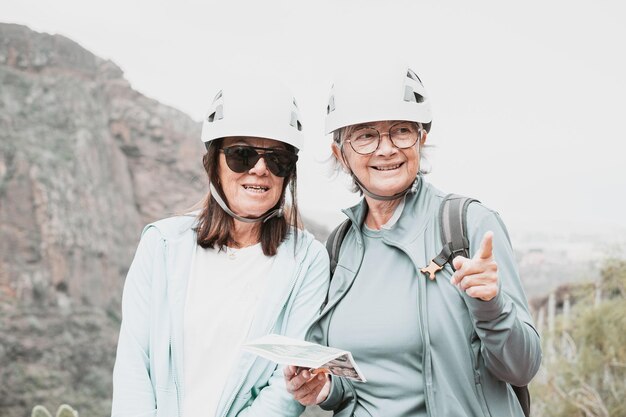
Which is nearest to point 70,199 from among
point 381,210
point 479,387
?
point 381,210

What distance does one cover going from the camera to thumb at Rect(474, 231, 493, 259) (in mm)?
1835

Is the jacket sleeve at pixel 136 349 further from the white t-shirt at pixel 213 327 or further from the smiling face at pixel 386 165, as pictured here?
the smiling face at pixel 386 165

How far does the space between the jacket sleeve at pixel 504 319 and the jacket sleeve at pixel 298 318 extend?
0.71m

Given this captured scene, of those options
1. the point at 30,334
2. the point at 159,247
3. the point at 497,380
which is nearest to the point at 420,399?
the point at 497,380

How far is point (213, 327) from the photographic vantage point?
2.46 m

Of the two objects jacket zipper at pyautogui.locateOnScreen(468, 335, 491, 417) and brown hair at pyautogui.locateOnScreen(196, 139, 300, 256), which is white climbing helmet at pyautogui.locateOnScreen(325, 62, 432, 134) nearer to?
brown hair at pyautogui.locateOnScreen(196, 139, 300, 256)

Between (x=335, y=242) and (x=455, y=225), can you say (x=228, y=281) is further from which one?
(x=455, y=225)

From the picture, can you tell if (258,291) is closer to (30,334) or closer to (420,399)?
(420,399)

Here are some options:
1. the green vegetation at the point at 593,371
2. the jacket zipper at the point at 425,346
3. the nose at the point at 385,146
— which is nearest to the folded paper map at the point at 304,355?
the jacket zipper at the point at 425,346

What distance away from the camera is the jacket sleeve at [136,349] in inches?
95.6

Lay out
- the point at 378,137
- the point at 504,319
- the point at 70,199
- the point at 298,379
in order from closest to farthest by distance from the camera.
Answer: the point at 504,319 < the point at 298,379 < the point at 378,137 < the point at 70,199

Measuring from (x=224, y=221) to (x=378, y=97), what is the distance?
2.78 feet

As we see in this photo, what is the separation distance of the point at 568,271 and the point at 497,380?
15765 millimetres

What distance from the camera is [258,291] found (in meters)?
2.54
